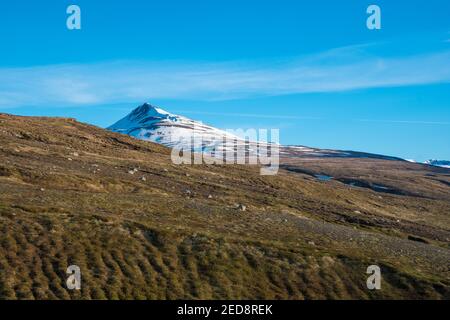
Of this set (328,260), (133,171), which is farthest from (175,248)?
(133,171)

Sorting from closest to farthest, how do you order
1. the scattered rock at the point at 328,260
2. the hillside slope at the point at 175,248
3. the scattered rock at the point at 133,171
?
1. the hillside slope at the point at 175,248
2. the scattered rock at the point at 328,260
3. the scattered rock at the point at 133,171

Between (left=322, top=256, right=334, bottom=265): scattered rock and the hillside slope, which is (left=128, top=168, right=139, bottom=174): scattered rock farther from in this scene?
(left=322, top=256, right=334, bottom=265): scattered rock

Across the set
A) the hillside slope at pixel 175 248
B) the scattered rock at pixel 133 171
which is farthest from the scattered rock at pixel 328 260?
the scattered rock at pixel 133 171

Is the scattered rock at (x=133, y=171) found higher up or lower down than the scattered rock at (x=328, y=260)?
higher up

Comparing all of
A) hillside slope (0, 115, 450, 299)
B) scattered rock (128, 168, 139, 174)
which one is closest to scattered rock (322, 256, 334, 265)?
hillside slope (0, 115, 450, 299)

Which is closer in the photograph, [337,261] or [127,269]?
[127,269]

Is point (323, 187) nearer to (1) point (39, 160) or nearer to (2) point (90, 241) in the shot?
(1) point (39, 160)

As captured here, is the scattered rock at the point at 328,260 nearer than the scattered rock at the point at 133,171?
Yes

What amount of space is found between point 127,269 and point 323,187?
83.1 m

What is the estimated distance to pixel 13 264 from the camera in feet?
98.4

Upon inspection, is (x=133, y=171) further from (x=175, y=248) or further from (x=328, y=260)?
(x=328, y=260)

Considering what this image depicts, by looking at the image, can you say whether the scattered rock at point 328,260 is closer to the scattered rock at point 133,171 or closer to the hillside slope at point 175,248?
the hillside slope at point 175,248
